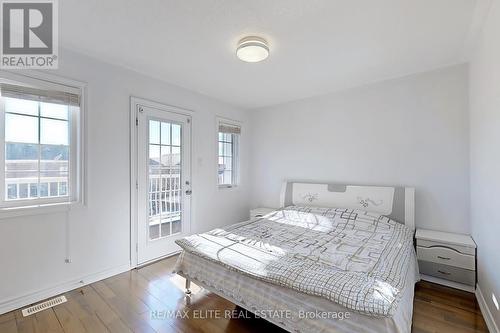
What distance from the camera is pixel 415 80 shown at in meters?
2.88

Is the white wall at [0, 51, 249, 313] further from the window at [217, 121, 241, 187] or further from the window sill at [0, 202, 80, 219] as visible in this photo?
the window at [217, 121, 241, 187]

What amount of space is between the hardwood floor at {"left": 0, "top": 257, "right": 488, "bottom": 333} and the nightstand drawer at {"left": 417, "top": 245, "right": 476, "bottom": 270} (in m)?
0.27

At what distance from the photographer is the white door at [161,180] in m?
2.96

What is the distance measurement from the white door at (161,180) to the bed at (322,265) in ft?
3.60

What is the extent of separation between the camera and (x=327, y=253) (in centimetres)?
194

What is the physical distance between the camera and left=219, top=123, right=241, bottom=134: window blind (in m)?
4.08

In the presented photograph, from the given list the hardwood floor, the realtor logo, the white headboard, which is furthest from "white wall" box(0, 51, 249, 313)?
the white headboard

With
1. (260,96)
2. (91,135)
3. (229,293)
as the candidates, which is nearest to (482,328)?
(229,293)

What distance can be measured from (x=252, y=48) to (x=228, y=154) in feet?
8.04

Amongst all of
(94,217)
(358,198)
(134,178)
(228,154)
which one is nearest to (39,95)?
(134,178)

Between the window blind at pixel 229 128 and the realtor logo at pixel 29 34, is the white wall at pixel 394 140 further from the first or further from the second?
the realtor logo at pixel 29 34

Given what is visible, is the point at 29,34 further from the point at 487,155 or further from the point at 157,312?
the point at 487,155

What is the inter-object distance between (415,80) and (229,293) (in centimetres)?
323

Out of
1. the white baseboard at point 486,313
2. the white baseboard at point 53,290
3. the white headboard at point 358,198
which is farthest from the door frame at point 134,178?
the white baseboard at point 486,313
